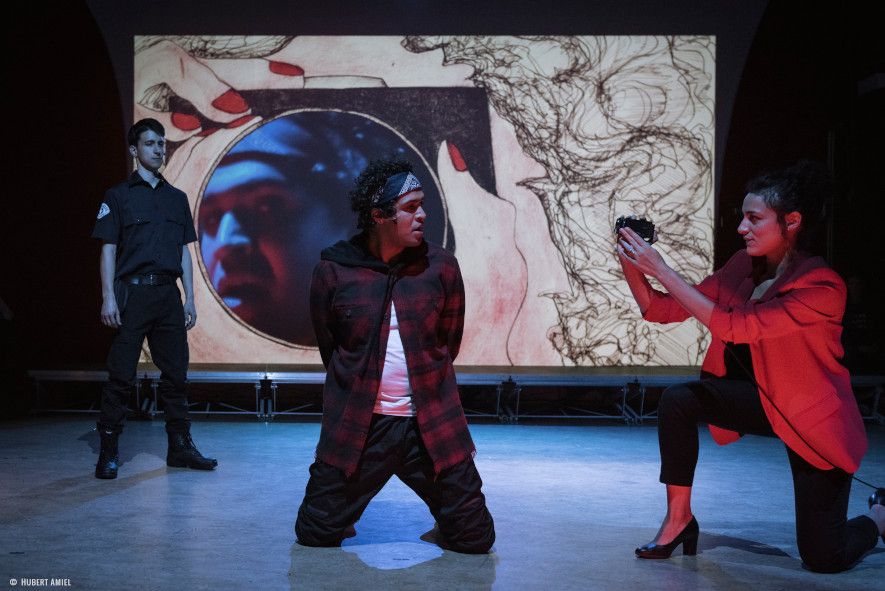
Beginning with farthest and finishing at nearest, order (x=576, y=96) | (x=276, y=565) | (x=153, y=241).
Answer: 1. (x=576, y=96)
2. (x=153, y=241)
3. (x=276, y=565)

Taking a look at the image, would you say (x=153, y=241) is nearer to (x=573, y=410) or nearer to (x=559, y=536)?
(x=559, y=536)

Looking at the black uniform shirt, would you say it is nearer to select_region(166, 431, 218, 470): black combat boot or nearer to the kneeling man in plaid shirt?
select_region(166, 431, 218, 470): black combat boot

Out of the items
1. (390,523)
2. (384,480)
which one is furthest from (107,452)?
(384,480)

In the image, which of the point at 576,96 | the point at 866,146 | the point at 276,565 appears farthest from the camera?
the point at 866,146

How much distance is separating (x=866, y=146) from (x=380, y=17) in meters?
3.73

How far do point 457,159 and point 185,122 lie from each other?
6.40 feet

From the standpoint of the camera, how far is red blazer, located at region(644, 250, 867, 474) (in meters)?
2.78

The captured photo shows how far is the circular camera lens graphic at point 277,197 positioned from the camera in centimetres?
661

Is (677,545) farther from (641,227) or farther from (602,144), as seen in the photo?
(602,144)

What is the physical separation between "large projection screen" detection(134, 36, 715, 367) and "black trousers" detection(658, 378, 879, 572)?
3.53m

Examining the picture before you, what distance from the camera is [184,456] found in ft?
14.7

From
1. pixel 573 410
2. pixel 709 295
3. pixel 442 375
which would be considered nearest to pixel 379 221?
pixel 442 375

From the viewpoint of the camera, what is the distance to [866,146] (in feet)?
22.9

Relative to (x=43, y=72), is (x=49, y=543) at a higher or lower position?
lower
